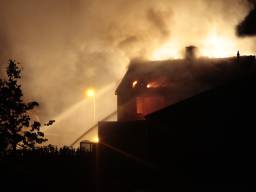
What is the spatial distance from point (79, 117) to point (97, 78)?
7.59 metres

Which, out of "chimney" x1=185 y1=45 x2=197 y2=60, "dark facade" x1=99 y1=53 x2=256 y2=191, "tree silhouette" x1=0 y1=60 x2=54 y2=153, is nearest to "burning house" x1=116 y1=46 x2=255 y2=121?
"chimney" x1=185 y1=45 x2=197 y2=60

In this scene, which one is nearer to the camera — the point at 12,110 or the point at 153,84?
the point at 12,110

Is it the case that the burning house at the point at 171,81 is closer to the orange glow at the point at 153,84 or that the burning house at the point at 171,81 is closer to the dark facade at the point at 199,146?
the orange glow at the point at 153,84

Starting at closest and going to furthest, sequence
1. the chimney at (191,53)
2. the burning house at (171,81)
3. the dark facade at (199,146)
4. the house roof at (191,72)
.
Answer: the dark facade at (199,146), the burning house at (171,81), the house roof at (191,72), the chimney at (191,53)

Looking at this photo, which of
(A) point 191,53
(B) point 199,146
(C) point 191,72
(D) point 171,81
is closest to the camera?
(B) point 199,146

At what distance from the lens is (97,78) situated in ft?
227

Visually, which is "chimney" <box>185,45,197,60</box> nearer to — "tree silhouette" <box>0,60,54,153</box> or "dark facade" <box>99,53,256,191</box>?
"dark facade" <box>99,53,256,191</box>

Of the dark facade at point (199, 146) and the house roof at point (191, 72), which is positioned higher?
the house roof at point (191, 72)

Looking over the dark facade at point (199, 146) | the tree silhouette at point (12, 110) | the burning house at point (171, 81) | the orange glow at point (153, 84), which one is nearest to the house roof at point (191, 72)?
the burning house at point (171, 81)

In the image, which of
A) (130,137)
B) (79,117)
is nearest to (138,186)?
(130,137)

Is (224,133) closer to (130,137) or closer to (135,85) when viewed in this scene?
(130,137)

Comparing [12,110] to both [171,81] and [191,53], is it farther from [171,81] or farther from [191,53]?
[191,53]

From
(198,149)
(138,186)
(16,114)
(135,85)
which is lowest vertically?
(138,186)

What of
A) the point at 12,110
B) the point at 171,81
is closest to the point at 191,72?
the point at 171,81
